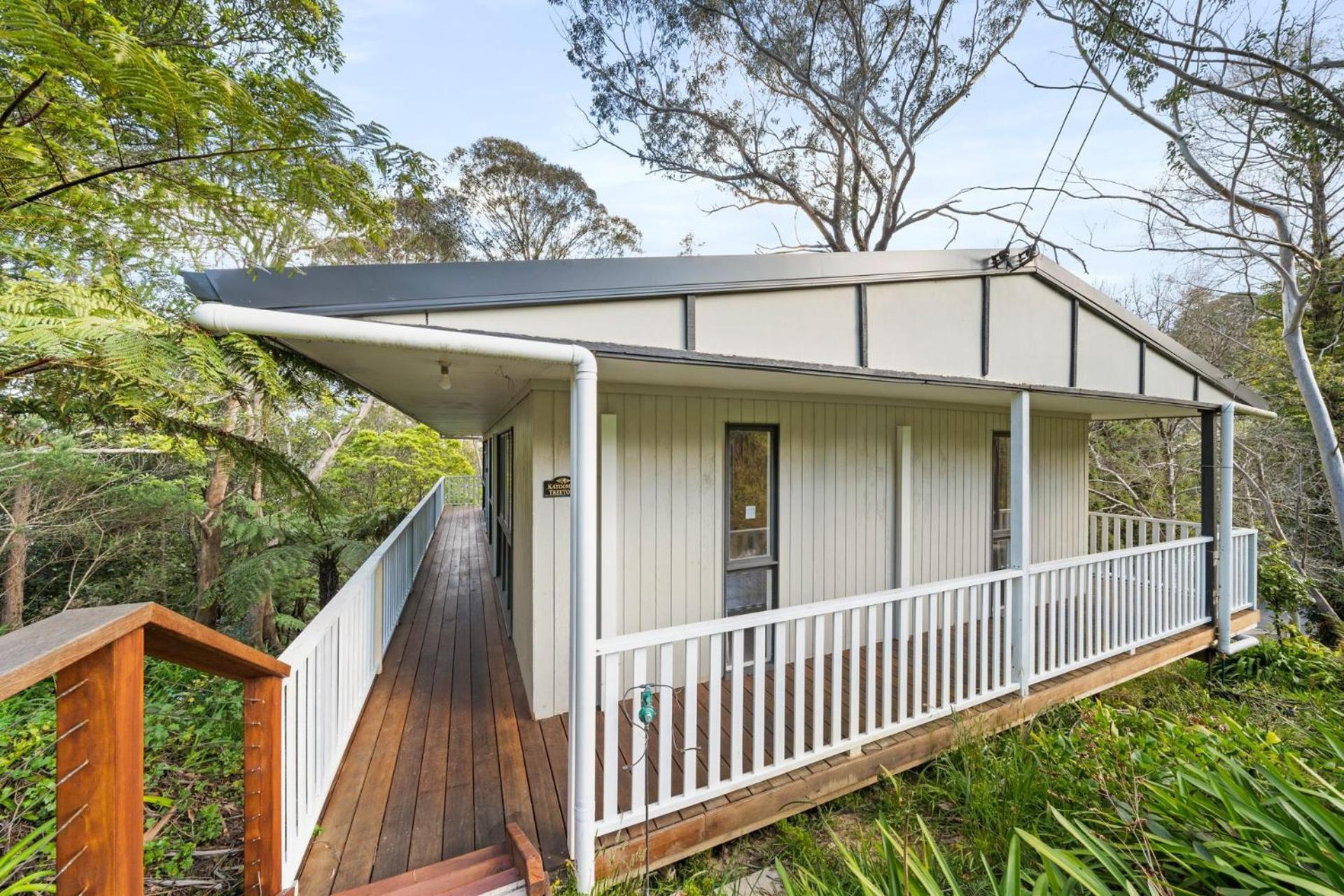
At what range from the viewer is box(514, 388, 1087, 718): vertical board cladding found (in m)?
3.42

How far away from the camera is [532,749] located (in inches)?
120

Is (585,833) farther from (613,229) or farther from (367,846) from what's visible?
(613,229)

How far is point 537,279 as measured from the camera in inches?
94.4

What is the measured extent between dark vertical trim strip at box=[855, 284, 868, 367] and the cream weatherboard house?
0.04 metres

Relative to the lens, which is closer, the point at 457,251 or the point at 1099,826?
the point at 1099,826

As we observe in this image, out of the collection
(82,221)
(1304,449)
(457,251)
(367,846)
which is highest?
(457,251)

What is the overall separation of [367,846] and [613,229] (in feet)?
49.8

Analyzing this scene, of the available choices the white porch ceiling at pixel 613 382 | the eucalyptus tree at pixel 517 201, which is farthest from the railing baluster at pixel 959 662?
the eucalyptus tree at pixel 517 201

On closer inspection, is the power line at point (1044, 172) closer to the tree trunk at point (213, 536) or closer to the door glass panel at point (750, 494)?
the door glass panel at point (750, 494)

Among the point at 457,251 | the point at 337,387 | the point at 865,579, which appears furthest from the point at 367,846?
the point at 457,251

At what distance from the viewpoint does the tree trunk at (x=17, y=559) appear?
6047mm

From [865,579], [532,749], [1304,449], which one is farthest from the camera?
[1304,449]

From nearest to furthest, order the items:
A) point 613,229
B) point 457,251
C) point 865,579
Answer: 1. point 865,579
2. point 457,251
3. point 613,229

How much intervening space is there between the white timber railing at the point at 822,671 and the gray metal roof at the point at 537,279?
1.69m
